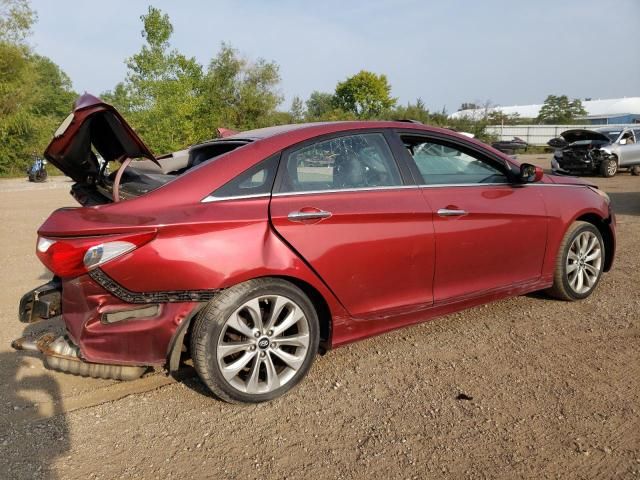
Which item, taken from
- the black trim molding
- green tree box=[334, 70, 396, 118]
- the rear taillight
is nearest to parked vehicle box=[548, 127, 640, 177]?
the black trim molding

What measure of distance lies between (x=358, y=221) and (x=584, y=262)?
8.07 ft

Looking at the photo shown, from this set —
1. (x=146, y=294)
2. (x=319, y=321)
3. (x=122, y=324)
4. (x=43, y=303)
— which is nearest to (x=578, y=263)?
(x=319, y=321)

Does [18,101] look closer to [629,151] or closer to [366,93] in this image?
[629,151]

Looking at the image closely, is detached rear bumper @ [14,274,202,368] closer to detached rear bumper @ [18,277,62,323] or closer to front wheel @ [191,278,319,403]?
front wheel @ [191,278,319,403]

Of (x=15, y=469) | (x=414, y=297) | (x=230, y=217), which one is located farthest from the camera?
(x=414, y=297)

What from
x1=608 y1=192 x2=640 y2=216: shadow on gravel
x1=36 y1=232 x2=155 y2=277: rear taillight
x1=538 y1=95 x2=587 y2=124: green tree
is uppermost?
x1=538 y1=95 x2=587 y2=124: green tree

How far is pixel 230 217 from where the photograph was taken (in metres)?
2.77

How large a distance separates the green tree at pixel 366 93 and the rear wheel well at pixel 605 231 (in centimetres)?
5724

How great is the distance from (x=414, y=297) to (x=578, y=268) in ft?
6.17

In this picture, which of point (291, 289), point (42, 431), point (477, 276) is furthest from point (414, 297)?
point (42, 431)

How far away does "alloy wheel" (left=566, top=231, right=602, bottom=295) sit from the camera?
436 cm

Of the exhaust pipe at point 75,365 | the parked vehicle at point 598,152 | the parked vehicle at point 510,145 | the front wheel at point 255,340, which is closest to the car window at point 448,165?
the front wheel at point 255,340

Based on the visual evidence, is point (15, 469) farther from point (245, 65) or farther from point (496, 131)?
point (496, 131)

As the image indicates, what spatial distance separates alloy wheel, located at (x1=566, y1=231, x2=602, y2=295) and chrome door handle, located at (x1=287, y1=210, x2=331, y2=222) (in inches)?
96.3
